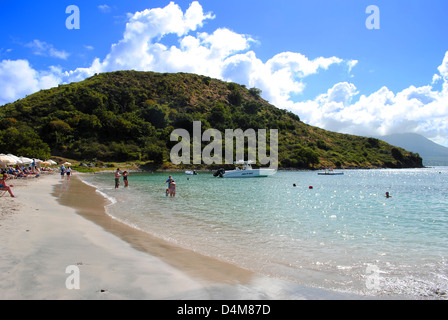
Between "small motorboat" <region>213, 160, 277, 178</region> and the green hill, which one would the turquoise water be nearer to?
"small motorboat" <region>213, 160, 277, 178</region>

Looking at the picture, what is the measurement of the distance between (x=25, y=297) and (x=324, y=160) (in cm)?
12573

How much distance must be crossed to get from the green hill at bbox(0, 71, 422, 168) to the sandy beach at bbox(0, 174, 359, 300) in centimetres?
6573

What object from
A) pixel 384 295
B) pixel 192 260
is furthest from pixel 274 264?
pixel 384 295

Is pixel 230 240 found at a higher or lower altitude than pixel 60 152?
lower

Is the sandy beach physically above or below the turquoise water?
above

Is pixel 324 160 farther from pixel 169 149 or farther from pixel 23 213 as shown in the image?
pixel 23 213

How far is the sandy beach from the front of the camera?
5.27 meters

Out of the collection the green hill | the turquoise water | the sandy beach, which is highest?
the green hill

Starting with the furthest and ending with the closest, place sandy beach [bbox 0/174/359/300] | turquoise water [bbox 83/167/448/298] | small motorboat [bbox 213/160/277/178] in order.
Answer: small motorboat [bbox 213/160/277/178], turquoise water [bbox 83/167/448/298], sandy beach [bbox 0/174/359/300]

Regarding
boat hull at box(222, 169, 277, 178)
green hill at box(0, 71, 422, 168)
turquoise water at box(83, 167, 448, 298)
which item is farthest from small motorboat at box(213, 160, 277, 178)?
turquoise water at box(83, 167, 448, 298)

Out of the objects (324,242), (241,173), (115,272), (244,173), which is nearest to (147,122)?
(241,173)
